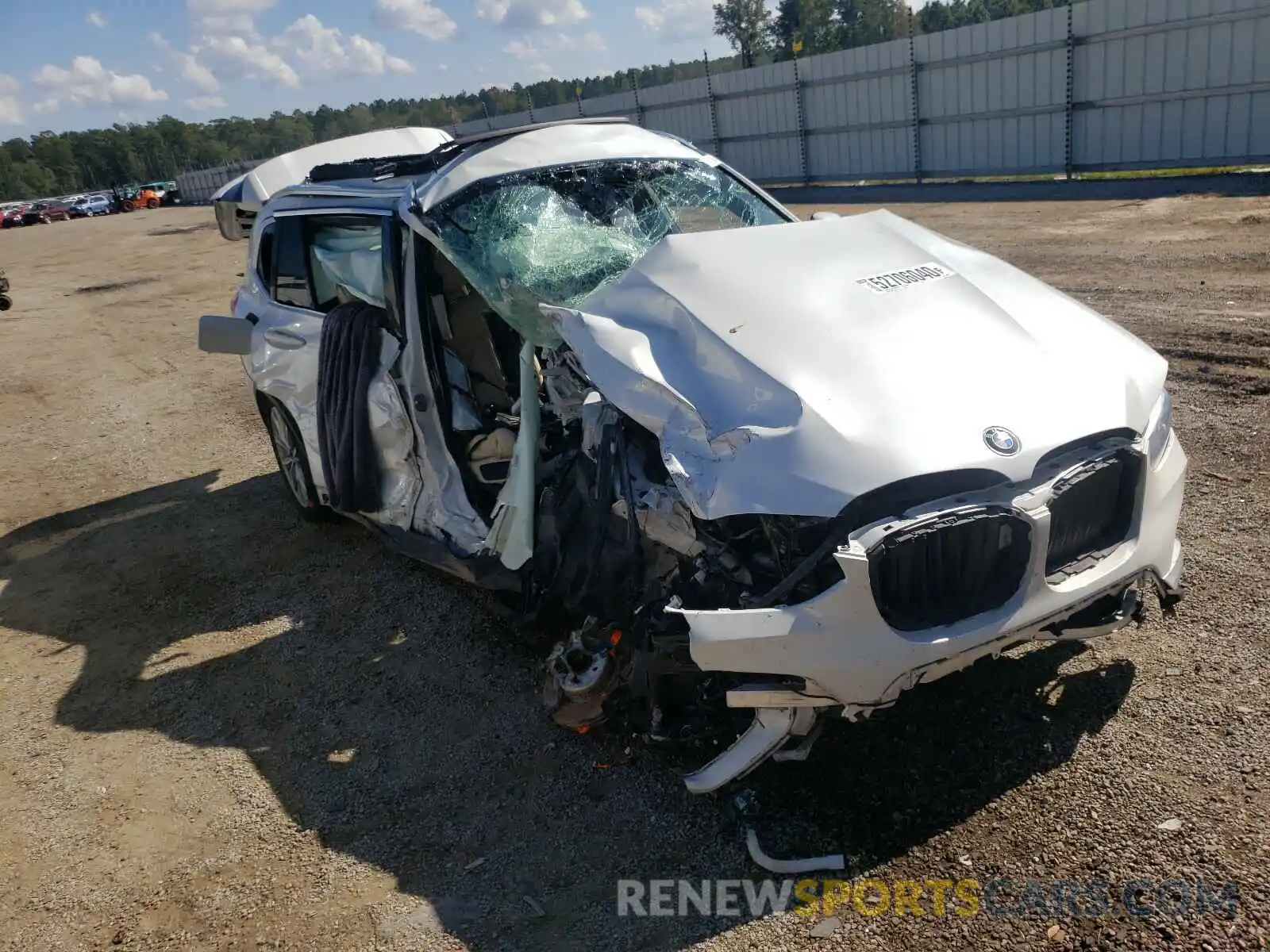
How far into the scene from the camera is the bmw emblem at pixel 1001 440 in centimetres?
279

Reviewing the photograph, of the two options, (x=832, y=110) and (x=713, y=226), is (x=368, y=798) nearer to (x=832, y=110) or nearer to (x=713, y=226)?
(x=713, y=226)

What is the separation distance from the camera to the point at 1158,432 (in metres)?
3.18

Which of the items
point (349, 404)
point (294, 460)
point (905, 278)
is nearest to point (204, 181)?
point (294, 460)

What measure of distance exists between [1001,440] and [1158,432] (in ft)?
2.43

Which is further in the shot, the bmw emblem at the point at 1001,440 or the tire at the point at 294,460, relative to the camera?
the tire at the point at 294,460

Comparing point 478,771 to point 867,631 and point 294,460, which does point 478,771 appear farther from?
point 294,460

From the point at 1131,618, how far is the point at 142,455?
748 cm

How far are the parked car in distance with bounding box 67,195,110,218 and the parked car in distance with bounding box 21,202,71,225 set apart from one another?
30cm

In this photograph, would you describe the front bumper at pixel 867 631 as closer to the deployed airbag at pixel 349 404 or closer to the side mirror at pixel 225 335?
the deployed airbag at pixel 349 404

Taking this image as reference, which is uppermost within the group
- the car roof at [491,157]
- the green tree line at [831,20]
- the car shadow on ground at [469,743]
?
the green tree line at [831,20]

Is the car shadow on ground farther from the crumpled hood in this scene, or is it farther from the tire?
the crumpled hood

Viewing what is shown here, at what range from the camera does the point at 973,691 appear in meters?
3.48

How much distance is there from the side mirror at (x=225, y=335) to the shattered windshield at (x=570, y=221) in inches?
78.6

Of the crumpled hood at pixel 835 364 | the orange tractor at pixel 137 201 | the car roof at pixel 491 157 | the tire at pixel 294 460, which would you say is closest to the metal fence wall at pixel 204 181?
the orange tractor at pixel 137 201
